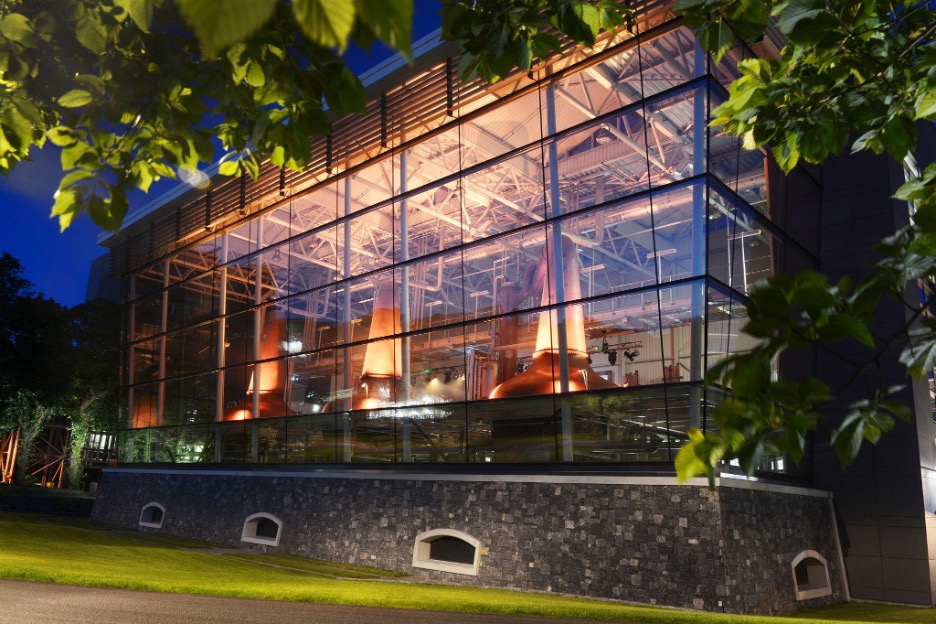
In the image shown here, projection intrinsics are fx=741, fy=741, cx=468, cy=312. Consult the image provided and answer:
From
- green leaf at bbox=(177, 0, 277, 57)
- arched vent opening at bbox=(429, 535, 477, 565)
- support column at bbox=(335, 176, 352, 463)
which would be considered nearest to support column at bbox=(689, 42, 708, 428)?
arched vent opening at bbox=(429, 535, 477, 565)

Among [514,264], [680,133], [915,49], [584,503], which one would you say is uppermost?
[680,133]

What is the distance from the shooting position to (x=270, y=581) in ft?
48.0

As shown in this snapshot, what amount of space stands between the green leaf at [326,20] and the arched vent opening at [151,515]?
29701 mm

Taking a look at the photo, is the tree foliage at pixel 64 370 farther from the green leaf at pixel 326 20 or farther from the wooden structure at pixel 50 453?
the green leaf at pixel 326 20

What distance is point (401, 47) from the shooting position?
3.98ft

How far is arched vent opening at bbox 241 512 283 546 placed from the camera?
22547 millimetres

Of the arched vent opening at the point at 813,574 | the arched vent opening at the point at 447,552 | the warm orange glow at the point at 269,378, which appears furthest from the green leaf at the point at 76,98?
the warm orange glow at the point at 269,378

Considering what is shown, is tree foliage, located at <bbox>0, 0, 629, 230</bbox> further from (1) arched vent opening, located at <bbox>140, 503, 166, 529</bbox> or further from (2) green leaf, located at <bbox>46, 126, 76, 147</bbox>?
(1) arched vent opening, located at <bbox>140, 503, 166, 529</bbox>

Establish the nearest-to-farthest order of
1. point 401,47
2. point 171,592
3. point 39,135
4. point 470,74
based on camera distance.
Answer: point 401,47
point 470,74
point 39,135
point 171,592

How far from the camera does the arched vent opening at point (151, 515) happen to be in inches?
1093

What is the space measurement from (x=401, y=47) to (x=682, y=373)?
1484cm

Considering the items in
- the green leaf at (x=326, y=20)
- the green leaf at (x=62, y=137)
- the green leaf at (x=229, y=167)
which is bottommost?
the green leaf at (x=326, y=20)

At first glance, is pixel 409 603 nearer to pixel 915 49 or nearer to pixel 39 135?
pixel 39 135

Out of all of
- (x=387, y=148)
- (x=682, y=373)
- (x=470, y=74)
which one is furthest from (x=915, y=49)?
(x=387, y=148)
